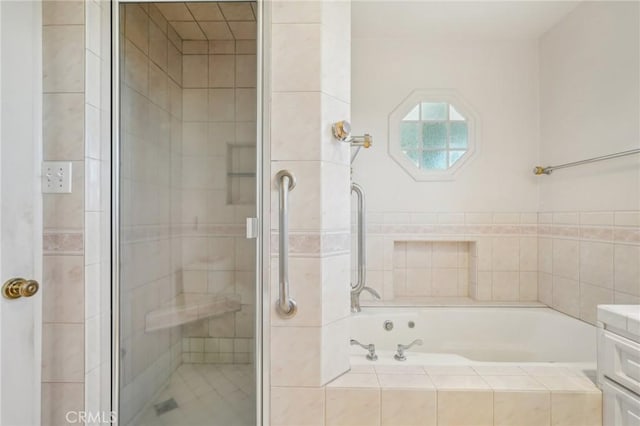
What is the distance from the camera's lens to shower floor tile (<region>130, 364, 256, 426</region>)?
1334 millimetres

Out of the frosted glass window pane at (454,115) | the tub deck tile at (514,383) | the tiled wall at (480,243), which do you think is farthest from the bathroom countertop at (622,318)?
the frosted glass window pane at (454,115)

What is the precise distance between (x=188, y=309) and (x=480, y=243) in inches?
81.1

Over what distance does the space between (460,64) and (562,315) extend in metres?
1.94

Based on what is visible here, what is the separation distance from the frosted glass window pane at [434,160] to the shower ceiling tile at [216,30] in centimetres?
166

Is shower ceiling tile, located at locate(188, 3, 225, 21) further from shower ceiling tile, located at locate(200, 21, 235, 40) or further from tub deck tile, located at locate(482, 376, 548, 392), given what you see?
tub deck tile, located at locate(482, 376, 548, 392)

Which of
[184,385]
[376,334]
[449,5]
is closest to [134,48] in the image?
[184,385]

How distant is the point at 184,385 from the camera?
4.42 feet

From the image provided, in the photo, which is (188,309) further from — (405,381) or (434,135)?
(434,135)

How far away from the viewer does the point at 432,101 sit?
2.39 meters

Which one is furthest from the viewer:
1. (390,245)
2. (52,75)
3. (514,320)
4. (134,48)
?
(390,245)

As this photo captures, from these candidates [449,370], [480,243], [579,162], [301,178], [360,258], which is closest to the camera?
[301,178]

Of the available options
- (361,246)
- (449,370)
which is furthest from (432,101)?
(449,370)

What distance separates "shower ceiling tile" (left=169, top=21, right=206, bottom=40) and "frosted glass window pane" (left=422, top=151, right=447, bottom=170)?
174 centimetres

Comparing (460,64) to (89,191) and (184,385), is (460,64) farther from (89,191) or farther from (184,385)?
(184,385)
